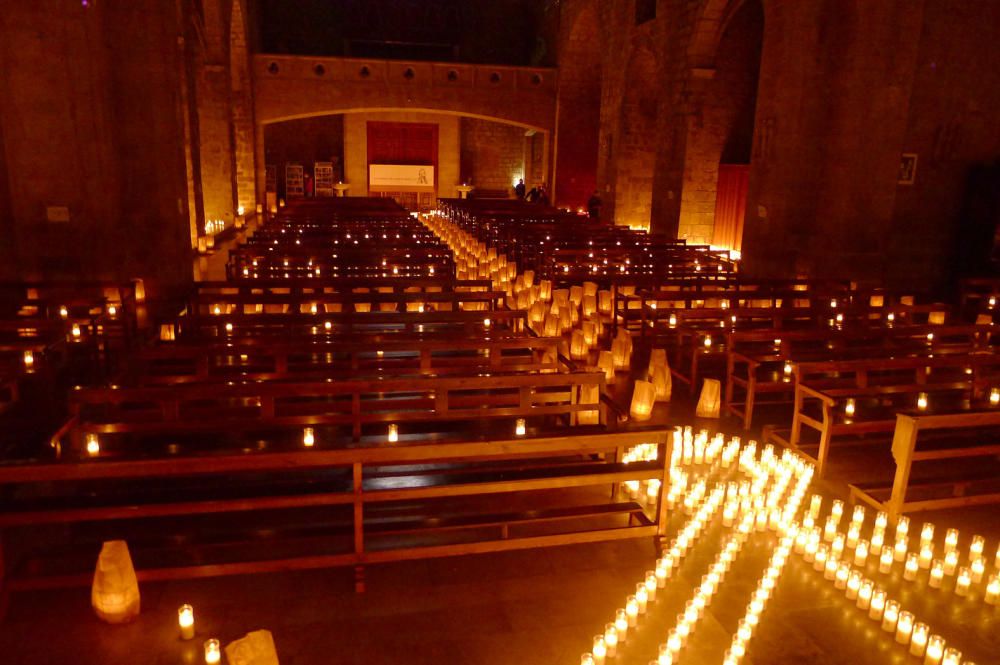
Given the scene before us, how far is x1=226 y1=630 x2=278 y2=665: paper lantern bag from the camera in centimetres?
266

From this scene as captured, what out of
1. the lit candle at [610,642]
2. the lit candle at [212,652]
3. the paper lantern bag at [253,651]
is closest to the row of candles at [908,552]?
the lit candle at [610,642]

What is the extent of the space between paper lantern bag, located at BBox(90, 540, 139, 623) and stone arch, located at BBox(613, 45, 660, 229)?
18617 millimetres

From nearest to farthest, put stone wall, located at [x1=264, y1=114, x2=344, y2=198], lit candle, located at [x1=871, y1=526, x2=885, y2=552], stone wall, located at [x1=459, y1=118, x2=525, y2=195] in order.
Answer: lit candle, located at [x1=871, y1=526, x2=885, y2=552]
stone wall, located at [x1=264, y1=114, x2=344, y2=198]
stone wall, located at [x1=459, y1=118, x2=525, y2=195]

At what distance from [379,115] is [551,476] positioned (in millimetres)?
28467

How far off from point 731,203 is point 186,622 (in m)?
16.7

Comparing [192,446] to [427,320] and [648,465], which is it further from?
[648,465]

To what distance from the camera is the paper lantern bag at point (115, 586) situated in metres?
3.14

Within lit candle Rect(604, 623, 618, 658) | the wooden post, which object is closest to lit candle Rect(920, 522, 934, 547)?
the wooden post

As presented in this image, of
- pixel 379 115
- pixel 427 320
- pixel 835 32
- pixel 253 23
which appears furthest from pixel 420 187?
pixel 427 320

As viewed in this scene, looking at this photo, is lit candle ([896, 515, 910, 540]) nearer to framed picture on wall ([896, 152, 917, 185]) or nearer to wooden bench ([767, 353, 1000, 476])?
wooden bench ([767, 353, 1000, 476])

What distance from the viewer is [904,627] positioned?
11.1 feet

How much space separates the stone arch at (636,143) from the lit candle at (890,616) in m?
17.6

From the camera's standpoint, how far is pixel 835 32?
11.2 meters

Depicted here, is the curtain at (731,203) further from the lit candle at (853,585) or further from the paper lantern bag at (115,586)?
the paper lantern bag at (115,586)
